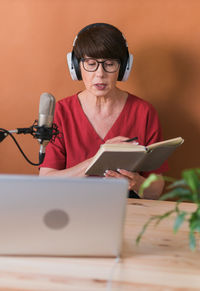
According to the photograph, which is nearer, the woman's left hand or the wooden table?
the wooden table

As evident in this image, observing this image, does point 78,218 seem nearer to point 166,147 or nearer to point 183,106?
point 166,147

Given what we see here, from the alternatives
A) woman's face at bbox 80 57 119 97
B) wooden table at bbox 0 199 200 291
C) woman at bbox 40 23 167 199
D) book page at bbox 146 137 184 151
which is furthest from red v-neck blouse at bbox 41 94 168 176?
wooden table at bbox 0 199 200 291

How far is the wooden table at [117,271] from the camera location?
2.77ft

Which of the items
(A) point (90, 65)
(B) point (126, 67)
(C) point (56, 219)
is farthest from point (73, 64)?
(C) point (56, 219)

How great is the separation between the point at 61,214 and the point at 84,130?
109cm

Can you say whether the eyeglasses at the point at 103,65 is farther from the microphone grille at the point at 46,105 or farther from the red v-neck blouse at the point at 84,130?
the microphone grille at the point at 46,105

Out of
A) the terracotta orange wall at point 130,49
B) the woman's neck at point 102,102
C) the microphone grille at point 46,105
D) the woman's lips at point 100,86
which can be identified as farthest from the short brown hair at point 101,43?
the microphone grille at point 46,105

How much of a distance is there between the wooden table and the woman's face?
893 millimetres

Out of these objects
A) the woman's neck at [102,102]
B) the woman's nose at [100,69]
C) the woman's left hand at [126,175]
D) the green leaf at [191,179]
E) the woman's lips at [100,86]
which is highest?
the woman's nose at [100,69]

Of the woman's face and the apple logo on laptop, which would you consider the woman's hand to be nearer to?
the woman's face

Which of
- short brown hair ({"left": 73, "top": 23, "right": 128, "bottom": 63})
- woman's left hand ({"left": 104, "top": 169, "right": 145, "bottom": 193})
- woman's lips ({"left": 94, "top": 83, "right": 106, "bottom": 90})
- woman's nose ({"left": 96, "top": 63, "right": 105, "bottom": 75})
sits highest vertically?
short brown hair ({"left": 73, "top": 23, "right": 128, "bottom": 63})

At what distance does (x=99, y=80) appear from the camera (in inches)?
69.5

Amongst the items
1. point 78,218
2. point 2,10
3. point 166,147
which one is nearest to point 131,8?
point 2,10

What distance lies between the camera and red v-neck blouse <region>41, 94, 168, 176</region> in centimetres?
188
